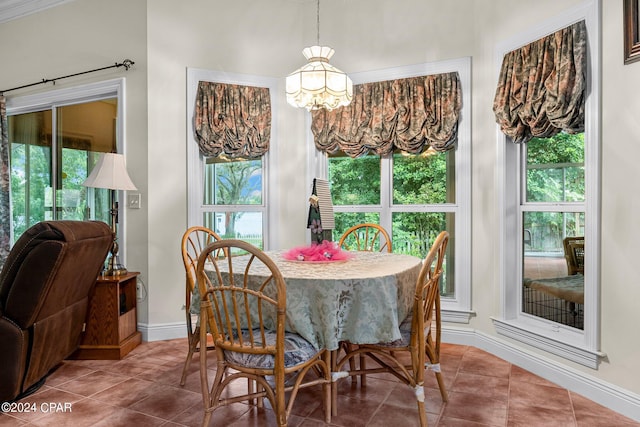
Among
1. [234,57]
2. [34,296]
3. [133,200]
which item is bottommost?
[34,296]

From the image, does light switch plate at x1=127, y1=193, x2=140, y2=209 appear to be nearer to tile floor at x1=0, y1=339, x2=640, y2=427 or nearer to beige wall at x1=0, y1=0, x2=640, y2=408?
beige wall at x1=0, y1=0, x2=640, y2=408

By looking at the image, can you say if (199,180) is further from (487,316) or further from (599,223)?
(599,223)

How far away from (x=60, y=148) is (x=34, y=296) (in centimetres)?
238

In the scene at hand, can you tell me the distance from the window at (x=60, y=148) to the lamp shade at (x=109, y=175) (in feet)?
1.66

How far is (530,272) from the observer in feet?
9.86

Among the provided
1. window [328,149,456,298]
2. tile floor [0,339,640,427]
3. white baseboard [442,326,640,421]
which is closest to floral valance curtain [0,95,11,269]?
tile floor [0,339,640,427]

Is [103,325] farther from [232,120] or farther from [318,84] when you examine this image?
[318,84]

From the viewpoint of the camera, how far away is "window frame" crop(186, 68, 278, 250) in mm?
3592

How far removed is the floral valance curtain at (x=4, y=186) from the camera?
4.24 m

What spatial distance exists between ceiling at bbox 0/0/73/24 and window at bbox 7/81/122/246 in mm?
827

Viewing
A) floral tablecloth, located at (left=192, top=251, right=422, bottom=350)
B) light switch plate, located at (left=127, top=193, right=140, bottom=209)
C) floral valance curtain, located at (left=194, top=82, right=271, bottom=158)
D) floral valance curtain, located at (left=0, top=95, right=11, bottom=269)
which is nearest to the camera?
floral tablecloth, located at (left=192, top=251, right=422, bottom=350)

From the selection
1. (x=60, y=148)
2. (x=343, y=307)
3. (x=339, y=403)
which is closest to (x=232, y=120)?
(x=60, y=148)

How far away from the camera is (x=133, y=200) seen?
3.50 m

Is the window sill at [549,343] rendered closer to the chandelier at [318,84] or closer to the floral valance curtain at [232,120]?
the chandelier at [318,84]
